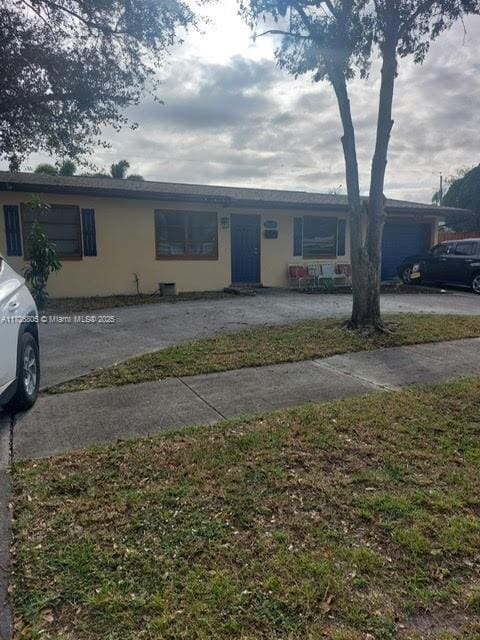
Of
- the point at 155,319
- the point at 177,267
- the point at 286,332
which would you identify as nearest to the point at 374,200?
the point at 286,332

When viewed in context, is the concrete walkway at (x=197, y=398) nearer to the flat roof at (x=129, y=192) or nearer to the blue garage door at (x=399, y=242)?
the flat roof at (x=129, y=192)

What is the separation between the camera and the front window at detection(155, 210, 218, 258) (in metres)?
13.5

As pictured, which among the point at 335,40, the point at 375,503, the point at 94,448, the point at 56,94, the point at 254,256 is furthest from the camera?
the point at 254,256

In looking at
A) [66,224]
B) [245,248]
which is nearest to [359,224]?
[245,248]

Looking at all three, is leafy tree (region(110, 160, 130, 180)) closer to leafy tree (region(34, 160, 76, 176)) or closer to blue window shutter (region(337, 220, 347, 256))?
leafy tree (region(34, 160, 76, 176))

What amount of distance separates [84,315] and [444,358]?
708 centimetres

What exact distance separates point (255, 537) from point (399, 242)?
17508 millimetres

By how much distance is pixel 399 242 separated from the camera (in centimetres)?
1823

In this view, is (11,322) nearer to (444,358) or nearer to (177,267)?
(444,358)

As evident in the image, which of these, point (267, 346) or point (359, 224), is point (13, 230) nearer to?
point (267, 346)

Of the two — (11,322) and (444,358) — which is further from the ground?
(11,322)

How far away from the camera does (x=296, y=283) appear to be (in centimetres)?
1561

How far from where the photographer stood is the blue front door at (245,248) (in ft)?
48.3

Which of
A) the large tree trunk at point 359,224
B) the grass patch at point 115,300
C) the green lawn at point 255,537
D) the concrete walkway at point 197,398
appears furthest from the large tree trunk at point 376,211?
the grass patch at point 115,300
